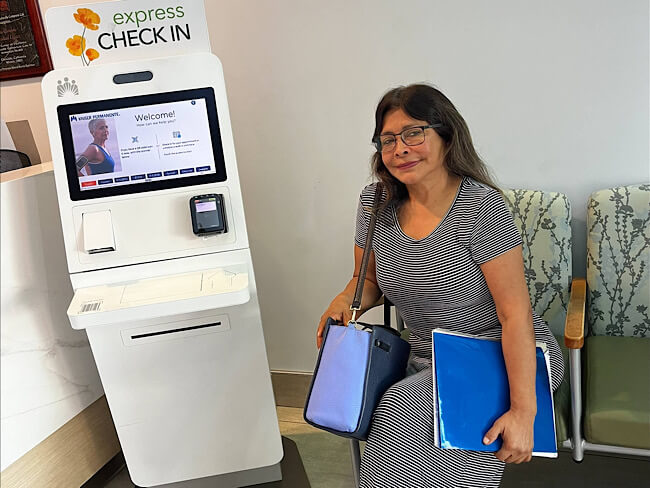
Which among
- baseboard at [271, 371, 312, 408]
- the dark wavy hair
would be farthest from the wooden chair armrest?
baseboard at [271, 371, 312, 408]

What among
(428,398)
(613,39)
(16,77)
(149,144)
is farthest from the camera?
(16,77)

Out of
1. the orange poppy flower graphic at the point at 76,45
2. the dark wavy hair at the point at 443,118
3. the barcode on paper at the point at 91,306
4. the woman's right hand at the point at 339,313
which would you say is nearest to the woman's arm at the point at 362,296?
the woman's right hand at the point at 339,313

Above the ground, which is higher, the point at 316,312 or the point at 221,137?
the point at 221,137

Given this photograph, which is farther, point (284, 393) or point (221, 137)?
point (284, 393)

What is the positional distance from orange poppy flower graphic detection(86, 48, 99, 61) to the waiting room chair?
489mm

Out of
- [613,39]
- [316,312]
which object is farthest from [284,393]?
[613,39]

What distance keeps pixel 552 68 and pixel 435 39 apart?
0.40 meters

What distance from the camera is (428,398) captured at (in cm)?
158

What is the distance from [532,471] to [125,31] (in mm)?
1898

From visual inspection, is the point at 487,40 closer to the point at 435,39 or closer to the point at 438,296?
the point at 435,39

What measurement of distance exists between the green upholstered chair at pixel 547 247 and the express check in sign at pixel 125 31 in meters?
1.15

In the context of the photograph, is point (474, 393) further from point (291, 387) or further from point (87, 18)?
point (87, 18)

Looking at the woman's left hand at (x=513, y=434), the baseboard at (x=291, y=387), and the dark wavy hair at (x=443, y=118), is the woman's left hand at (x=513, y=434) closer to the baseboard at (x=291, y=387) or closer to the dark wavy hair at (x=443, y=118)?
the dark wavy hair at (x=443, y=118)

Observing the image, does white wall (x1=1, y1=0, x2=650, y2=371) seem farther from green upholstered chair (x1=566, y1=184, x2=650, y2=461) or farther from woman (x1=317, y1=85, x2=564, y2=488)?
woman (x1=317, y1=85, x2=564, y2=488)
